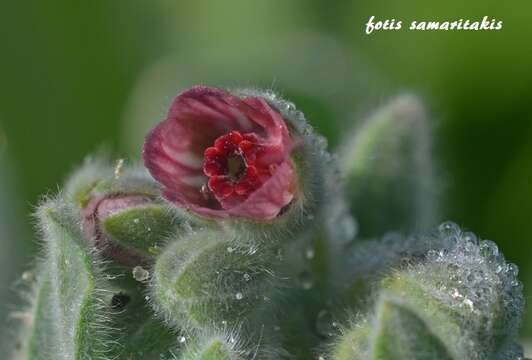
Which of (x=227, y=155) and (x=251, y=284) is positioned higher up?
(x=227, y=155)

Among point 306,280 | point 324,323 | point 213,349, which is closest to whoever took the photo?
point 213,349

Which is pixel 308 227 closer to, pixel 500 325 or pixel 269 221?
pixel 269 221

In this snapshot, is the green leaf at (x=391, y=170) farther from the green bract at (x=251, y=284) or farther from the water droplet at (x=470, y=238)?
the water droplet at (x=470, y=238)

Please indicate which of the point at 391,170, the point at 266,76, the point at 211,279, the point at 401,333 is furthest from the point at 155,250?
Answer: the point at 266,76

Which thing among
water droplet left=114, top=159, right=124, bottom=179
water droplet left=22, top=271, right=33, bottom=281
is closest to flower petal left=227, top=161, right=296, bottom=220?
water droplet left=114, top=159, right=124, bottom=179

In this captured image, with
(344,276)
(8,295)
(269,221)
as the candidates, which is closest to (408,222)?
(344,276)

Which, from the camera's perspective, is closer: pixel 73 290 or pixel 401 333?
pixel 401 333

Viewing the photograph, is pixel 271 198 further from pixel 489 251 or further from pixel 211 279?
pixel 489 251
